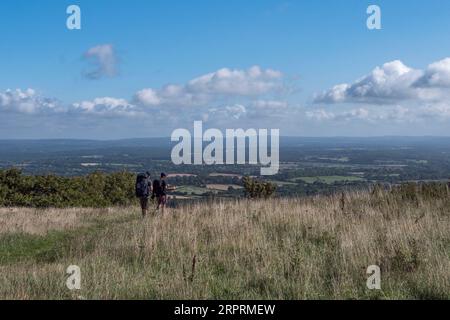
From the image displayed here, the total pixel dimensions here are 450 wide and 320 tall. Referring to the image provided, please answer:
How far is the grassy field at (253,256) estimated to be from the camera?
6590mm

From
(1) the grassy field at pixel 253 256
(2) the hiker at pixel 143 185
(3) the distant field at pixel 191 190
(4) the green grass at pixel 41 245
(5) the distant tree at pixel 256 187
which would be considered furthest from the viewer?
(3) the distant field at pixel 191 190

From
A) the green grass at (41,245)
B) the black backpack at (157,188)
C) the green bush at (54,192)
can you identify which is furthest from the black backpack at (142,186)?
the green bush at (54,192)

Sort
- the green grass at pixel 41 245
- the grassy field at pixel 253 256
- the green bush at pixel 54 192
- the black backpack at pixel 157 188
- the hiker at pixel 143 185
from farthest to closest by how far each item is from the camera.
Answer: the green bush at pixel 54 192 < the black backpack at pixel 157 188 < the hiker at pixel 143 185 < the green grass at pixel 41 245 < the grassy field at pixel 253 256

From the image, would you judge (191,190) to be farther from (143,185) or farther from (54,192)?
(143,185)

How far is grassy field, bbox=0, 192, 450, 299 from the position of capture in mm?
6590

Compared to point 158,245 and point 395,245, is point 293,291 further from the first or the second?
point 158,245

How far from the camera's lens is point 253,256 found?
8.29 m

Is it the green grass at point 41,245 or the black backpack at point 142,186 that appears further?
the black backpack at point 142,186

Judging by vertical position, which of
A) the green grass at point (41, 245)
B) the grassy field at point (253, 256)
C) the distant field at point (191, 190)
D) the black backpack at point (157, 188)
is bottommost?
the distant field at point (191, 190)

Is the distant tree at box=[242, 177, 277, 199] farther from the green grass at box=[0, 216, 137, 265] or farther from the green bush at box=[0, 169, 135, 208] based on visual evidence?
the green grass at box=[0, 216, 137, 265]

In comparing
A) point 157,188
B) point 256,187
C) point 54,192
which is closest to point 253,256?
point 157,188

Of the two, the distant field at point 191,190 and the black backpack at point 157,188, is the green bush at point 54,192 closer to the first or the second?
the distant field at point 191,190

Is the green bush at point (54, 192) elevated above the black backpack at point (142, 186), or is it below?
below
